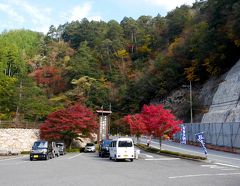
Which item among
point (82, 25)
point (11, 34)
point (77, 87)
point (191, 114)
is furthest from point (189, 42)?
point (11, 34)

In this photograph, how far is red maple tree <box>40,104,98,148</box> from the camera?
46.2 meters

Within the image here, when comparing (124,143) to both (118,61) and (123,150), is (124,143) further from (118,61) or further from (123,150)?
(118,61)

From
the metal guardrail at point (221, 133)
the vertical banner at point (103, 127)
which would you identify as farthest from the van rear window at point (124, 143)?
the vertical banner at point (103, 127)

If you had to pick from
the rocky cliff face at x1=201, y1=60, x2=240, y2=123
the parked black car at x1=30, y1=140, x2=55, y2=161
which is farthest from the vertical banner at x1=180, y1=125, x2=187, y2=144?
the parked black car at x1=30, y1=140, x2=55, y2=161

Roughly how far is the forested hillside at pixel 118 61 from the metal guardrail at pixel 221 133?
1535cm

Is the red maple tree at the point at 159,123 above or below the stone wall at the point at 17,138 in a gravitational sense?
above

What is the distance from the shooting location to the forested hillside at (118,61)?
56.2 metres

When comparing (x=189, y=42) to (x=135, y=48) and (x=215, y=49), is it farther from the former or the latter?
(x=135, y=48)

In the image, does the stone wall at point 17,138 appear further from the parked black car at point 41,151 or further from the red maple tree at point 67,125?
the parked black car at point 41,151

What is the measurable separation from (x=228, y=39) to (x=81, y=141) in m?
27.6

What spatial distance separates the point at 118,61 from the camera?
93312 millimetres

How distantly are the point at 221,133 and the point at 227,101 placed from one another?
10772mm

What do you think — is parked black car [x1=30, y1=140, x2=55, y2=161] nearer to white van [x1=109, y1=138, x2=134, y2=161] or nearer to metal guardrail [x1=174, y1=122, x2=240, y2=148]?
white van [x1=109, y1=138, x2=134, y2=161]

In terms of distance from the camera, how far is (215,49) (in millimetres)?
55312
